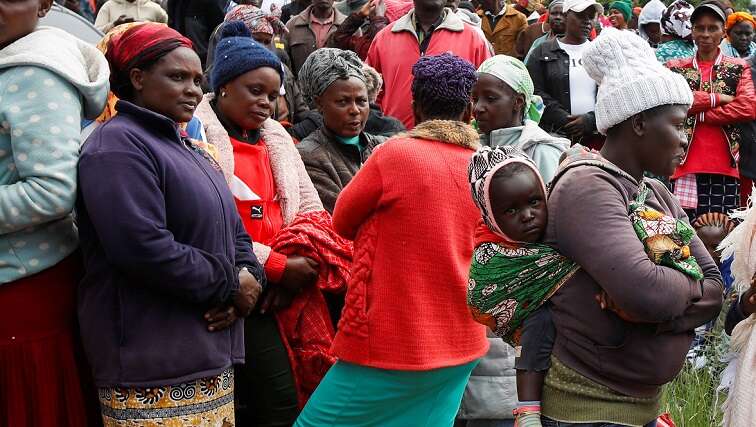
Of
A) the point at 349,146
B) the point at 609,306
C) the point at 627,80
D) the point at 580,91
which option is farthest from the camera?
the point at 580,91

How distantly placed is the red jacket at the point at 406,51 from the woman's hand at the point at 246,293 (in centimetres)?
336

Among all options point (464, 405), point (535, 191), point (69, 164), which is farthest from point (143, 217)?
point (464, 405)

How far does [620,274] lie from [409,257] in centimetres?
108

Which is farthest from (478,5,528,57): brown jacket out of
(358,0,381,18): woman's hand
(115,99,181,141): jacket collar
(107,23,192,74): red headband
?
(115,99,181,141): jacket collar

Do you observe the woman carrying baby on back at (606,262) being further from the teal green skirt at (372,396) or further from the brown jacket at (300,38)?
the brown jacket at (300,38)

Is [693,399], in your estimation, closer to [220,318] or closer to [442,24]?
[220,318]

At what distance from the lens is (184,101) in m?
3.31

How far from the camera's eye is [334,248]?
405 centimetres

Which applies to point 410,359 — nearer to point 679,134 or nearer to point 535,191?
point 535,191

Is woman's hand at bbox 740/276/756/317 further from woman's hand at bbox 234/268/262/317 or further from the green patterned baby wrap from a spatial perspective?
woman's hand at bbox 234/268/262/317

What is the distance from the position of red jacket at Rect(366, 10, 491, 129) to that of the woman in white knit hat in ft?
12.6

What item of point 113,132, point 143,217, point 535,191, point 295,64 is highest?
point 535,191

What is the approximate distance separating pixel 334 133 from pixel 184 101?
1425 millimetres

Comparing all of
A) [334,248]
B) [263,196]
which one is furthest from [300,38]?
[334,248]
